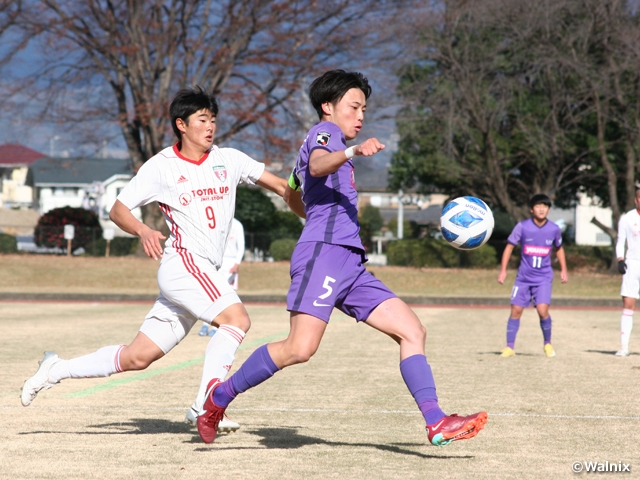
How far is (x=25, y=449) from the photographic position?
5090 millimetres

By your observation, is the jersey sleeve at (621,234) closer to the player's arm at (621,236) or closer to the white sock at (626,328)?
the player's arm at (621,236)

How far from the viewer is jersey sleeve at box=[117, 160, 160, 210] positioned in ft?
18.4

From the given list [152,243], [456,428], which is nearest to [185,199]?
[152,243]

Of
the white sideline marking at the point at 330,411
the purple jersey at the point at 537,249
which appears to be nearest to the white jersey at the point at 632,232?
the purple jersey at the point at 537,249

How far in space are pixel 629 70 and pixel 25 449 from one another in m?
28.2

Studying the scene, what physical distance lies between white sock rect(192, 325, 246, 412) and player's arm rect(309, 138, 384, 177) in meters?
1.25

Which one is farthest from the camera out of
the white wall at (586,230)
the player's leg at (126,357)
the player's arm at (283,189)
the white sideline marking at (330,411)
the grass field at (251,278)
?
the white wall at (586,230)

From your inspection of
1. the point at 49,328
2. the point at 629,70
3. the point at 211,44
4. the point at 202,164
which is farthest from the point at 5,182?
the point at 202,164

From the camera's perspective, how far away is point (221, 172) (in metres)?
5.71

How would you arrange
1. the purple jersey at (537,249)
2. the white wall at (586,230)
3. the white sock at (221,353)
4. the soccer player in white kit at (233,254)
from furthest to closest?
the white wall at (586,230)
the soccer player in white kit at (233,254)
the purple jersey at (537,249)
the white sock at (221,353)

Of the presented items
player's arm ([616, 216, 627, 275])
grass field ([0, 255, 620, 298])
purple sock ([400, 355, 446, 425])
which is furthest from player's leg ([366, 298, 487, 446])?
grass field ([0, 255, 620, 298])

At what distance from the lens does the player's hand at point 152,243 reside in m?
5.22

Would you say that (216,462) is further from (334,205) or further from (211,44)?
(211,44)

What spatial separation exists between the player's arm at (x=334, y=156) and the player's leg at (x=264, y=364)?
860mm
